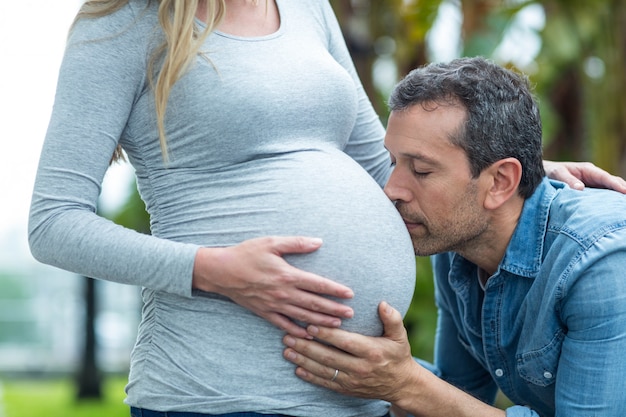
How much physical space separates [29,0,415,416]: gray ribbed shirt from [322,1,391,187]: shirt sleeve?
11.8 inches

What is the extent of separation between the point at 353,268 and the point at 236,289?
0.74 ft

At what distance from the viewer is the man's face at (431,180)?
1.76 meters

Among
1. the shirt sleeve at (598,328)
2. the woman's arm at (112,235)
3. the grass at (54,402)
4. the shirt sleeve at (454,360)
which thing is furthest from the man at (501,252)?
the grass at (54,402)

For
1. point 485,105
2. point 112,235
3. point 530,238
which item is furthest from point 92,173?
point 530,238

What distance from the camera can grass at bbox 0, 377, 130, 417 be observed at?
8625 mm

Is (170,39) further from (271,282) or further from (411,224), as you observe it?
(411,224)

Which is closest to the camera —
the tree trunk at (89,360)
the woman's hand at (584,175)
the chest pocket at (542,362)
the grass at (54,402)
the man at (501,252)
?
the man at (501,252)

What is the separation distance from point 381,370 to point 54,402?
9112mm

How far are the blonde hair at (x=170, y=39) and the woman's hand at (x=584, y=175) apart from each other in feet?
2.84

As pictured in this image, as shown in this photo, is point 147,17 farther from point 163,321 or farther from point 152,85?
point 163,321

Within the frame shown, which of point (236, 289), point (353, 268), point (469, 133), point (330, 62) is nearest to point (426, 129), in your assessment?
point (469, 133)

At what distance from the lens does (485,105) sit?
1.77m

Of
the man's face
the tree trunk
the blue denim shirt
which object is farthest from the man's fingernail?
the tree trunk

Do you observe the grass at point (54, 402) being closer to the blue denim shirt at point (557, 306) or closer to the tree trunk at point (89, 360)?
the tree trunk at point (89, 360)
